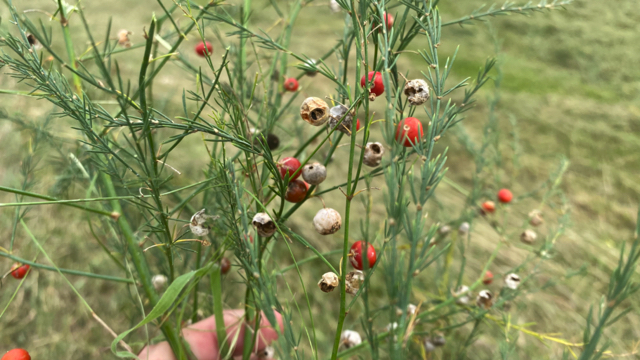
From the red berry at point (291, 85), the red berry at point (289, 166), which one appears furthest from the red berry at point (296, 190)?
the red berry at point (291, 85)

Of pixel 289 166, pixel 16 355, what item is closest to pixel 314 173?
pixel 289 166

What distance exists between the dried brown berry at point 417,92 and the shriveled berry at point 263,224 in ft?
0.34

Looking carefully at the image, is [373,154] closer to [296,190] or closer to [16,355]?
[296,190]

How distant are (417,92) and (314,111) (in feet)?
0.19

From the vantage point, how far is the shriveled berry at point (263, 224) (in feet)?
0.73

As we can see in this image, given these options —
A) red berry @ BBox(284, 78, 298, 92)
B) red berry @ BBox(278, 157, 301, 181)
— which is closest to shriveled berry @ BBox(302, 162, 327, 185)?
red berry @ BBox(278, 157, 301, 181)

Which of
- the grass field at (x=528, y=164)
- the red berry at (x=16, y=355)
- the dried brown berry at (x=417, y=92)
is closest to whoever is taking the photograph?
the dried brown berry at (x=417, y=92)

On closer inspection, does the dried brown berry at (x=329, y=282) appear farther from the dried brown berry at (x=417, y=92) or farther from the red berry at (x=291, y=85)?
the red berry at (x=291, y=85)

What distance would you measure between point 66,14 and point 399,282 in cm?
31

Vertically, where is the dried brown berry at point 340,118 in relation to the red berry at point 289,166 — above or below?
above

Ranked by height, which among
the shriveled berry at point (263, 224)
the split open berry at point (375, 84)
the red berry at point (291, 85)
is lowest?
the shriveled berry at point (263, 224)

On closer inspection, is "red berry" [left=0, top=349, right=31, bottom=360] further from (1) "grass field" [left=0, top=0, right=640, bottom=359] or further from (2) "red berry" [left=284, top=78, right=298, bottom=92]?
(2) "red berry" [left=284, top=78, right=298, bottom=92]

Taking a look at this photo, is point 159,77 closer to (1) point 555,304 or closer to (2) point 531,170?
(2) point 531,170

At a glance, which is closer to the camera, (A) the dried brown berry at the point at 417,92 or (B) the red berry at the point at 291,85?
(A) the dried brown berry at the point at 417,92
